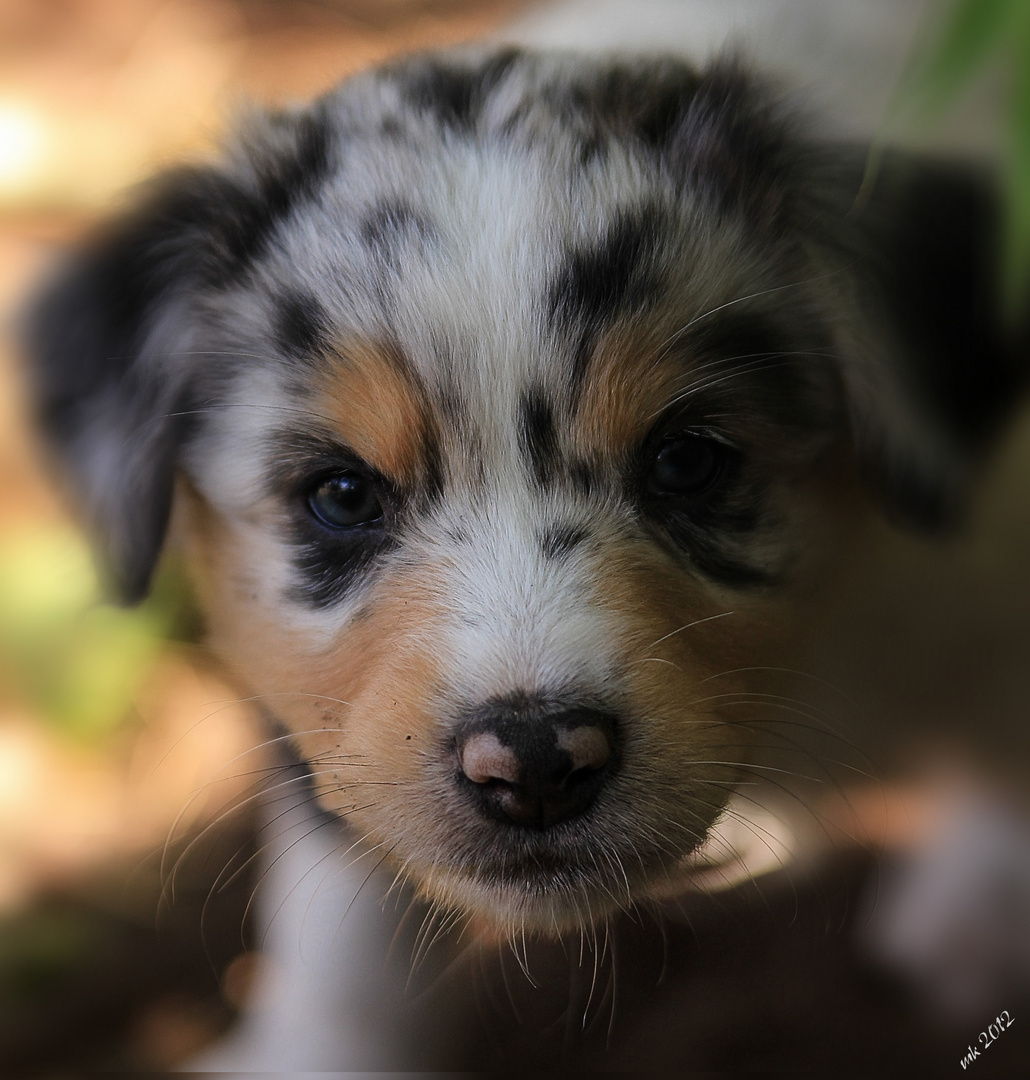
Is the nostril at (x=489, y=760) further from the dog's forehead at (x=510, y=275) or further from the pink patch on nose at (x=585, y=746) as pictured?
the dog's forehead at (x=510, y=275)

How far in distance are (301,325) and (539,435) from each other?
287mm

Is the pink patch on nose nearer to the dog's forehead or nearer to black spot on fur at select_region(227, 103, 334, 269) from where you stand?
the dog's forehead

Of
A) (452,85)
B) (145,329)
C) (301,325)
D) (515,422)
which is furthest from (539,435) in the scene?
(145,329)

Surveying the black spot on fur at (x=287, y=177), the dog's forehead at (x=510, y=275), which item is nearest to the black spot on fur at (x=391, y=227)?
the dog's forehead at (x=510, y=275)

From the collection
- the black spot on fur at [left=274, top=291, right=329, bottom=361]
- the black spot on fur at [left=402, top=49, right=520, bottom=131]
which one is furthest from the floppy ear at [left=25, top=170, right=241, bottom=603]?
the black spot on fur at [left=402, top=49, right=520, bottom=131]

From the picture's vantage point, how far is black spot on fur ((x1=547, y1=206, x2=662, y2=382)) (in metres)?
0.94

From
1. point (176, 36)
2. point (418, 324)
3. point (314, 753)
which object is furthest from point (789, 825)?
point (176, 36)

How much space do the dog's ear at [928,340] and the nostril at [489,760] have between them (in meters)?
0.50

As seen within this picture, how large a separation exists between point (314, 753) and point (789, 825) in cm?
52

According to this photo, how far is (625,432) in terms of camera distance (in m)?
0.98

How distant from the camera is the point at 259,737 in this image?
1125mm

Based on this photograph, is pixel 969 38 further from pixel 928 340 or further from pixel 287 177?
pixel 287 177

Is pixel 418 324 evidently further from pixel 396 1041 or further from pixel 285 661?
pixel 396 1041

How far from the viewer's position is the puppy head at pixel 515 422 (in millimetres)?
933
